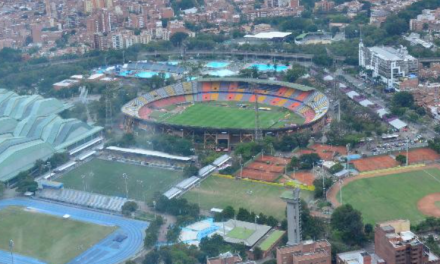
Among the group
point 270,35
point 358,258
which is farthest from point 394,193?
point 270,35

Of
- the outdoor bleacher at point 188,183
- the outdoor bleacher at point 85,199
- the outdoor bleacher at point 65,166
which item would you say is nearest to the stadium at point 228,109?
the outdoor bleacher at point 188,183

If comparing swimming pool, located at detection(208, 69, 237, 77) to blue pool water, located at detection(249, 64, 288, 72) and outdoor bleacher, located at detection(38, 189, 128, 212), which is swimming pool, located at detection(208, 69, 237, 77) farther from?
outdoor bleacher, located at detection(38, 189, 128, 212)

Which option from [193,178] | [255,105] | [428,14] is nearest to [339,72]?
[255,105]

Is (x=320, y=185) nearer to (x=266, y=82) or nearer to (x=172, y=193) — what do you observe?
(x=172, y=193)

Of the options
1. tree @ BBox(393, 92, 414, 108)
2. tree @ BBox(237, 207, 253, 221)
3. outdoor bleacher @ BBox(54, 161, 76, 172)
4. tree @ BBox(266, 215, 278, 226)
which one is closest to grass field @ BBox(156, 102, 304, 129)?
tree @ BBox(393, 92, 414, 108)

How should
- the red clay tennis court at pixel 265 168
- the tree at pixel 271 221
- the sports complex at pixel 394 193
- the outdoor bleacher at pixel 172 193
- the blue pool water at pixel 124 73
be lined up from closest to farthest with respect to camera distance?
the tree at pixel 271 221 < the sports complex at pixel 394 193 < the outdoor bleacher at pixel 172 193 < the red clay tennis court at pixel 265 168 < the blue pool water at pixel 124 73

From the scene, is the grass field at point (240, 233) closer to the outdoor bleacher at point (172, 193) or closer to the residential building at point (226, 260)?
the residential building at point (226, 260)

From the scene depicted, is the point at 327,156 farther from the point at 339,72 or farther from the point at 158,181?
the point at 339,72
